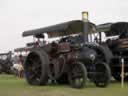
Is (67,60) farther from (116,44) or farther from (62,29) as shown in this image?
(116,44)

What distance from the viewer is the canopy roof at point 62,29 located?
46.3 ft

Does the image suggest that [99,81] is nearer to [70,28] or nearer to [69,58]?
[69,58]

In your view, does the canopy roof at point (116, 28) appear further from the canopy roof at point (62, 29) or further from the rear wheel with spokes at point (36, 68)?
the rear wheel with spokes at point (36, 68)

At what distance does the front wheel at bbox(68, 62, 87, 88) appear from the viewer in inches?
511

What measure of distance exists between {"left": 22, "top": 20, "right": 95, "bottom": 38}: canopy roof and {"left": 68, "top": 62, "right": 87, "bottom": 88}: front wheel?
1.54 metres

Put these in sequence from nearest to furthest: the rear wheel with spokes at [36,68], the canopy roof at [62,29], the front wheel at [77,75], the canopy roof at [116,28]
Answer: the front wheel at [77,75], the canopy roof at [62,29], the rear wheel with spokes at [36,68], the canopy roof at [116,28]

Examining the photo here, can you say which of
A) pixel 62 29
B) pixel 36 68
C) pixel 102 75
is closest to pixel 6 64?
pixel 36 68

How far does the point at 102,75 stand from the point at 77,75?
0.99 metres

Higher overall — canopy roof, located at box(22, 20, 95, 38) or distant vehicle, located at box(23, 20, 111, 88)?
canopy roof, located at box(22, 20, 95, 38)

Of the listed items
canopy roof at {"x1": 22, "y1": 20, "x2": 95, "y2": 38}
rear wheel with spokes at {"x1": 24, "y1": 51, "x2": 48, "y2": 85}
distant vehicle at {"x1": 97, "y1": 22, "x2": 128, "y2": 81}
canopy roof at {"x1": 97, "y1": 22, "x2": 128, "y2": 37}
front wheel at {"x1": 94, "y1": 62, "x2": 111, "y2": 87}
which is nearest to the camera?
front wheel at {"x1": 94, "y1": 62, "x2": 111, "y2": 87}

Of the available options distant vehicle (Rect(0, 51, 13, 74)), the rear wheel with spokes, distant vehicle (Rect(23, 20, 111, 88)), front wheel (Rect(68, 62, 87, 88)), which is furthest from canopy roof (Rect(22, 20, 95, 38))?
distant vehicle (Rect(0, 51, 13, 74))

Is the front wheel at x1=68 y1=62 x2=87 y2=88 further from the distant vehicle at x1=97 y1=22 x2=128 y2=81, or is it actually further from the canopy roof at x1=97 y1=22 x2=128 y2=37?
the canopy roof at x1=97 y1=22 x2=128 y2=37

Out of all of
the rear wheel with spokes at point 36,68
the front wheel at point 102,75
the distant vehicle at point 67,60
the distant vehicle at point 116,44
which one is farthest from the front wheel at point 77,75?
the distant vehicle at point 116,44

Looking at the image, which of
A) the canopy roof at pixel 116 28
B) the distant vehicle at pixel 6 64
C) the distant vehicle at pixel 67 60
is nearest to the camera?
the distant vehicle at pixel 67 60
